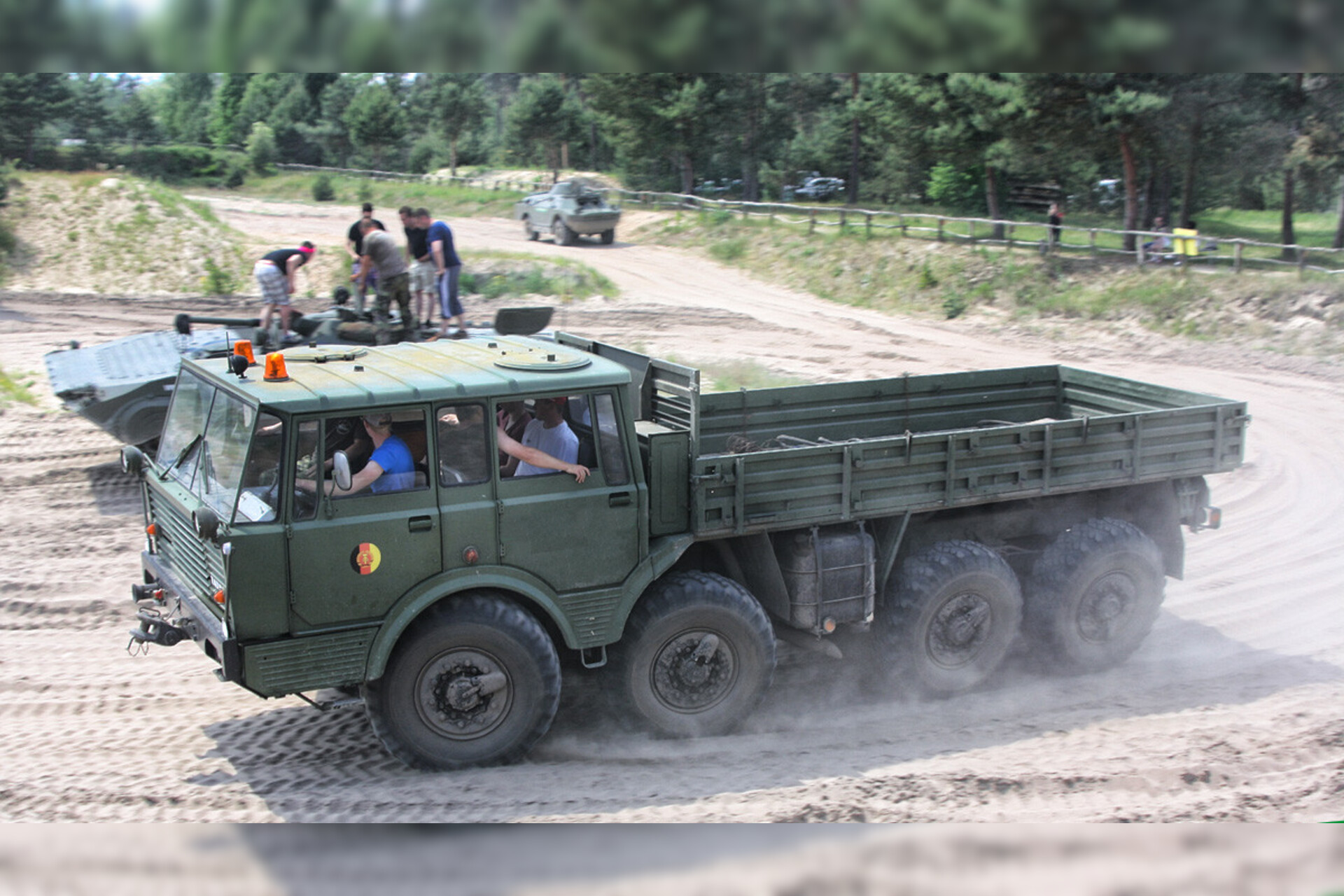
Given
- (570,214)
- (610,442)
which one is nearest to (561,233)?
(570,214)

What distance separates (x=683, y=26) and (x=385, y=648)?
6.28 meters

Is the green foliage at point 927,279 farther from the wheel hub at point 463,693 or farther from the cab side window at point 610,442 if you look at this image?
the wheel hub at point 463,693

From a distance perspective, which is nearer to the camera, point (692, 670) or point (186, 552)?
point (186, 552)

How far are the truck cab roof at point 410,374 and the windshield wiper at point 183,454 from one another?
0.37 m

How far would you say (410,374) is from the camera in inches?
287

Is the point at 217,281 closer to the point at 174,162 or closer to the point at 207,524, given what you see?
the point at 207,524

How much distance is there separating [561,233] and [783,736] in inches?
1047

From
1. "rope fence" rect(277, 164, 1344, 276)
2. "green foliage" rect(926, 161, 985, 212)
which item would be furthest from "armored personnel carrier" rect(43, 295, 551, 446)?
"green foliage" rect(926, 161, 985, 212)

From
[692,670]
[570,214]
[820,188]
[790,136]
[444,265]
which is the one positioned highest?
[790,136]

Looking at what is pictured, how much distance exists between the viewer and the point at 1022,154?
2830 cm

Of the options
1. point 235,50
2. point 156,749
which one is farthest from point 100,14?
point 156,749

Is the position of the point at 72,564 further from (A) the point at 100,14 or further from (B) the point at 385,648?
(A) the point at 100,14

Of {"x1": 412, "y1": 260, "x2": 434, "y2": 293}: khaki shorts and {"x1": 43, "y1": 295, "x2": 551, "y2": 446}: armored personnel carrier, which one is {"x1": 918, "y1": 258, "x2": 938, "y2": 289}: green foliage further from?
{"x1": 43, "y1": 295, "x2": 551, "y2": 446}: armored personnel carrier

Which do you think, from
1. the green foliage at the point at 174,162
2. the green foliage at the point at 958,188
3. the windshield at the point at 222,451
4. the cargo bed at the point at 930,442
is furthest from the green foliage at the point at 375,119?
the windshield at the point at 222,451
